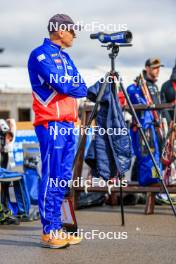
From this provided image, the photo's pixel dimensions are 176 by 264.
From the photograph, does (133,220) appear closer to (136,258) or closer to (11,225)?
(11,225)

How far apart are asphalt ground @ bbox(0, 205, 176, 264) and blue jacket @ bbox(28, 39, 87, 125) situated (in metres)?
1.16

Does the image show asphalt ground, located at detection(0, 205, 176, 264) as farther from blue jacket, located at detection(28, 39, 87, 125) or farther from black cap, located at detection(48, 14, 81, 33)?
black cap, located at detection(48, 14, 81, 33)

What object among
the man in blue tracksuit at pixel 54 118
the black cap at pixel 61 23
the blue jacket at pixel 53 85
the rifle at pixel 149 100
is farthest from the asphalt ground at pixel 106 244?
the black cap at pixel 61 23

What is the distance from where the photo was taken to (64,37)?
668 cm

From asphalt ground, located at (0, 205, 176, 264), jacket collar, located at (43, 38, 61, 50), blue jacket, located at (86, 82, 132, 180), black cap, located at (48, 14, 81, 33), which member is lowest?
asphalt ground, located at (0, 205, 176, 264)

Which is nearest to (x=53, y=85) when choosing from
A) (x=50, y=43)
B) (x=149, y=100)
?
(x=50, y=43)

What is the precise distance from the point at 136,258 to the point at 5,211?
2.69m

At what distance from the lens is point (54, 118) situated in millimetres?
6543

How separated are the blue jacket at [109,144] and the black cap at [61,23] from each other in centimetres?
161

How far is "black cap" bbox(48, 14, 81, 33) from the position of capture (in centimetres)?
667

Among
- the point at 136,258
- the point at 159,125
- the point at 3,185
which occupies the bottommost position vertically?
the point at 136,258

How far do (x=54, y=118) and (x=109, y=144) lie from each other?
2063 mm

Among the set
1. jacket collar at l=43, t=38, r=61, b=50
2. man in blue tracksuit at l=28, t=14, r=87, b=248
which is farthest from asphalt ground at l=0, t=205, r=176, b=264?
jacket collar at l=43, t=38, r=61, b=50

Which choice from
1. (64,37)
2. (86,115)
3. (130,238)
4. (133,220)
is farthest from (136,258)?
(86,115)
